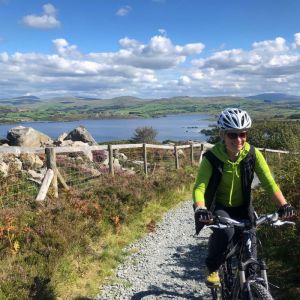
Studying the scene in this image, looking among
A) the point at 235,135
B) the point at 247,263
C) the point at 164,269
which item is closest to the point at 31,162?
the point at 164,269

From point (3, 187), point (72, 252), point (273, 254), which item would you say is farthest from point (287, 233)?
point (3, 187)

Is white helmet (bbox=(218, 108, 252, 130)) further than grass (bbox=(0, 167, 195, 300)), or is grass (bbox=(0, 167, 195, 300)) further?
grass (bbox=(0, 167, 195, 300))

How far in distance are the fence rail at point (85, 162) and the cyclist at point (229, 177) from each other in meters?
5.54

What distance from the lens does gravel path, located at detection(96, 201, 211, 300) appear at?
20.2 ft

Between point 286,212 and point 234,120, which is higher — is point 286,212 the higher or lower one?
the lower one

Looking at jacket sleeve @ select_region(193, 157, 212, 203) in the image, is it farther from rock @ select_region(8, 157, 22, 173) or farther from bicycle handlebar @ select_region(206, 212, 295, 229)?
rock @ select_region(8, 157, 22, 173)

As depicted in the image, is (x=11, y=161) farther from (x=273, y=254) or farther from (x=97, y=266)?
(x=273, y=254)

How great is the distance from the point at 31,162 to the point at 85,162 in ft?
6.30

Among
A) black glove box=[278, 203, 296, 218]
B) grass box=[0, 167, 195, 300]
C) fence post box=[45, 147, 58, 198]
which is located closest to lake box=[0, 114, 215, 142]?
fence post box=[45, 147, 58, 198]

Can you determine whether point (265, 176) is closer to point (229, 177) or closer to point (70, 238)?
point (229, 177)

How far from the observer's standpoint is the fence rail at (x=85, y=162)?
31.7 ft

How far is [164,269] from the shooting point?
7.11 meters

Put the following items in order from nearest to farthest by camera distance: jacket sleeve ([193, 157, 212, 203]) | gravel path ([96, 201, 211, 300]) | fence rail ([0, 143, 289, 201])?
jacket sleeve ([193, 157, 212, 203]), gravel path ([96, 201, 211, 300]), fence rail ([0, 143, 289, 201])

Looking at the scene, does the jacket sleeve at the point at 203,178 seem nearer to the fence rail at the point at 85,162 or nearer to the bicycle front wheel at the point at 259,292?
the bicycle front wheel at the point at 259,292
